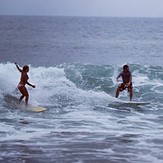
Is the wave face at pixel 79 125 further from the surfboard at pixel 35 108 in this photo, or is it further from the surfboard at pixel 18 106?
the surfboard at pixel 35 108

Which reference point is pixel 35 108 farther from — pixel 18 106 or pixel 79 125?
pixel 79 125

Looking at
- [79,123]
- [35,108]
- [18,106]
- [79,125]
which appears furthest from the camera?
[18,106]

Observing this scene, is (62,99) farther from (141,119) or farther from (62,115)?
(141,119)

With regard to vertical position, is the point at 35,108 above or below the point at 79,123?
above

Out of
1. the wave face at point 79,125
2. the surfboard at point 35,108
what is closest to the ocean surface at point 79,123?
the wave face at point 79,125

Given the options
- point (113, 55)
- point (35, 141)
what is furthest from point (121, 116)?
point (113, 55)

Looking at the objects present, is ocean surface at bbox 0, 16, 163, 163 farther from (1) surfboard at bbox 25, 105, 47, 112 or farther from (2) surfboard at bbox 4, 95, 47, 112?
(1) surfboard at bbox 25, 105, 47, 112

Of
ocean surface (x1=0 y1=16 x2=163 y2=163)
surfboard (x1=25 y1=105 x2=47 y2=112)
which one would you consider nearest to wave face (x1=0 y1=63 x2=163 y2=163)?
ocean surface (x1=0 y1=16 x2=163 y2=163)

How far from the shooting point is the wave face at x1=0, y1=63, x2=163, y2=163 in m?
7.59

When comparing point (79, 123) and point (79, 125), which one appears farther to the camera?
point (79, 123)

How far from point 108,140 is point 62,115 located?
3107 mm

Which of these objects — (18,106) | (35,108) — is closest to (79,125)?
(35,108)

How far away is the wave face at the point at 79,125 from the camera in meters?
7.59

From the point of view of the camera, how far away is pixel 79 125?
10.1 metres
